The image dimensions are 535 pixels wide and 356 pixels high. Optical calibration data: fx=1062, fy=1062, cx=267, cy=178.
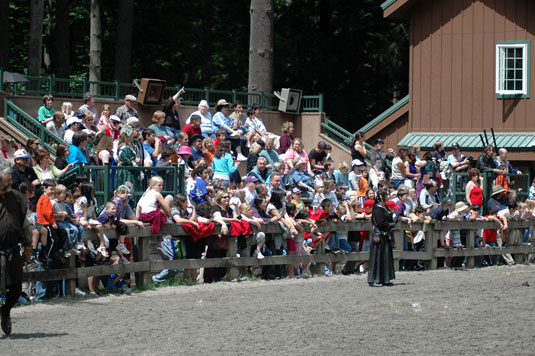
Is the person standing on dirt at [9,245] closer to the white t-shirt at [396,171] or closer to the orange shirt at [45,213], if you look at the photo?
the orange shirt at [45,213]

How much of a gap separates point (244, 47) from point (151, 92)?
2156 cm

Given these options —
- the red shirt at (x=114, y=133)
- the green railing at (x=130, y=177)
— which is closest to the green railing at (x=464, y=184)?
the green railing at (x=130, y=177)

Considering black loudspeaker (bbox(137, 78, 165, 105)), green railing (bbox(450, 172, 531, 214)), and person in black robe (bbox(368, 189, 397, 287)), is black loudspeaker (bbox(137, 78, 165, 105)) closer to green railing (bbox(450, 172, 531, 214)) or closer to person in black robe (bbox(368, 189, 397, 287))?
green railing (bbox(450, 172, 531, 214))

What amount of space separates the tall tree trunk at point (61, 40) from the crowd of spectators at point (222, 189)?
50.1ft

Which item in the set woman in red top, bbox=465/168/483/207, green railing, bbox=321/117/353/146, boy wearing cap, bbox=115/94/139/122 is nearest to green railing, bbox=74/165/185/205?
boy wearing cap, bbox=115/94/139/122

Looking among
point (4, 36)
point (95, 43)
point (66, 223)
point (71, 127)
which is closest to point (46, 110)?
point (71, 127)

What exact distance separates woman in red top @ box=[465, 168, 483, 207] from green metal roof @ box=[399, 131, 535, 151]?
5.75 m

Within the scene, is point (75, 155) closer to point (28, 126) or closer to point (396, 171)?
point (28, 126)

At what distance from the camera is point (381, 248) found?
18.6 meters

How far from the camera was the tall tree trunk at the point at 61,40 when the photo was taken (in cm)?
3959

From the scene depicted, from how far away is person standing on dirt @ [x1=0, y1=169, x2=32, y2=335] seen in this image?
12.5 m

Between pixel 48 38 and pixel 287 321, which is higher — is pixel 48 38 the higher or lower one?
the higher one

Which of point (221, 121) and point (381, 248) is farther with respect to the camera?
point (221, 121)

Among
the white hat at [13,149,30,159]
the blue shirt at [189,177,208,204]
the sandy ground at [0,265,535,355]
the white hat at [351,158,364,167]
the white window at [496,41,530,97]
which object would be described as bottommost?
the sandy ground at [0,265,535,355]
